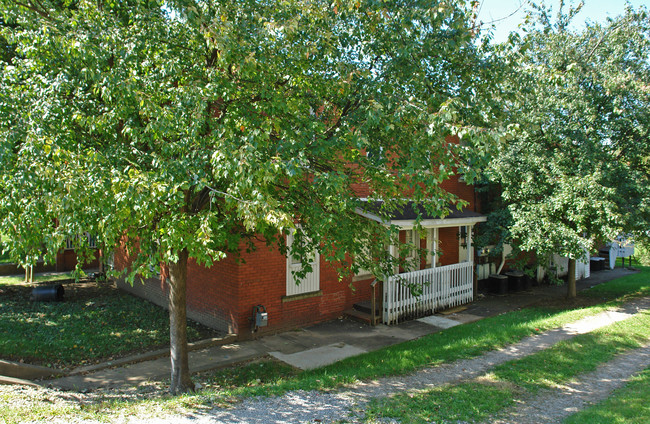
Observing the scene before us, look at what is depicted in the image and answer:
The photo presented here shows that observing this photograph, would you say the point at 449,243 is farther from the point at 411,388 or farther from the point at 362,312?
the point at 411,388

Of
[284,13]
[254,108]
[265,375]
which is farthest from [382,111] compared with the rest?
[265,375]

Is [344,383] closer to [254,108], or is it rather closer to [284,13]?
[254,108]

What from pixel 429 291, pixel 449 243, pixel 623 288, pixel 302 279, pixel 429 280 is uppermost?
pixel 449 243

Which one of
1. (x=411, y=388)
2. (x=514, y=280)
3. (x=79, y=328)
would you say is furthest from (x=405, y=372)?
(x=514, y=280)

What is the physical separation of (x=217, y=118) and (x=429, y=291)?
8.23 metres

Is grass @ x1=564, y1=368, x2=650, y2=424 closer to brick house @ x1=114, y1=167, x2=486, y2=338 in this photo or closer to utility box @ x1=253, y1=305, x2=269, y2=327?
brick house @ x1=114, y1=167, x2=486, y2=338

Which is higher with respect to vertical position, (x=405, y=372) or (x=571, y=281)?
(x=571, y=281)

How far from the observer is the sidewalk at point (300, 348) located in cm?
793

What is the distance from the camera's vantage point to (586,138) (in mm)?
12102

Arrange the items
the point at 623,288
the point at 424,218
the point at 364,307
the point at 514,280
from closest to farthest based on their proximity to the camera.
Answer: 1. the point at 364,307
2. the point at 424,218
3. the point at 514,280
4. the point at 623,288

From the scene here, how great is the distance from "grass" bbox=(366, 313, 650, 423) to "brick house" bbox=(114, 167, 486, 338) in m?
2.49

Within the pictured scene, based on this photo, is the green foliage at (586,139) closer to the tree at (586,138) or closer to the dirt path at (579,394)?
the tree at (586,138)

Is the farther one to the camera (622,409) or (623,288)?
(623,288)

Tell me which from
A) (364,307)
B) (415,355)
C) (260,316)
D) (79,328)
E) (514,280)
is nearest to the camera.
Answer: (415,355)
